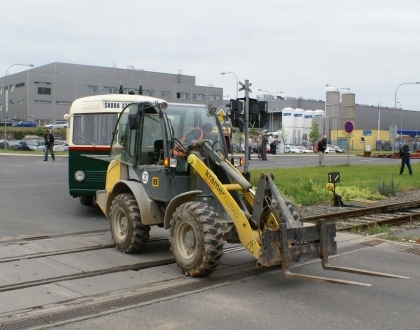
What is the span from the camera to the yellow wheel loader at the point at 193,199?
6.97 m

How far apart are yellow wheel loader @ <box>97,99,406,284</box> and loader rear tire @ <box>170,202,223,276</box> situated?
1 centimetres

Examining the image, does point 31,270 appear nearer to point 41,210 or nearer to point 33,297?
point 33,297

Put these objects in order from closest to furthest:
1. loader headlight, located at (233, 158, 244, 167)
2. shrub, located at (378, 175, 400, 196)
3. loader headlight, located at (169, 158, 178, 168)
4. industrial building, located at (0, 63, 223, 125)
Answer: loader headlight, located at (169, 158, 178, 168) < loader headlight, located at (233, 158, 244, 167) < shrub, located at (378, 175, 400, 196) < industrial building, located at (0, 63, 223, 125)

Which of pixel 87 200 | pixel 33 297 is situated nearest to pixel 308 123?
pixel 87 200

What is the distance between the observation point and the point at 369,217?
14.1 metres

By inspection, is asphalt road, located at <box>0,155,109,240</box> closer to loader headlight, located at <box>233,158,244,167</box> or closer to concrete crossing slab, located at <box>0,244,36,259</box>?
concrete crossing slab, located at <box>0,244,36,259</box>

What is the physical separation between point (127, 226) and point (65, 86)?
265ft

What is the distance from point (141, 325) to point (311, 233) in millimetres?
2518

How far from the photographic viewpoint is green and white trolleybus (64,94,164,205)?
12477 millimetres

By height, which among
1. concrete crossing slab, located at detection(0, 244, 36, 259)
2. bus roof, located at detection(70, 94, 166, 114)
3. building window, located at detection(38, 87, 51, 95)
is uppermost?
building window, located at detection(38, 87, 51, 95)

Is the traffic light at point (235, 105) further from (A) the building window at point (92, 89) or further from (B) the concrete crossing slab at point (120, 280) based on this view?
(A) the building window at point (92, 89)

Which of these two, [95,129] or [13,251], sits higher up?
[95,129]

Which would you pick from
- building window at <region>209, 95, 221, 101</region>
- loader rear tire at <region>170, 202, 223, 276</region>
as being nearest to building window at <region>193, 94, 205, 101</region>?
building window at <region>209, 95, 221, 101</region>

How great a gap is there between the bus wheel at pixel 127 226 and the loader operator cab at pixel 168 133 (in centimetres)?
71
